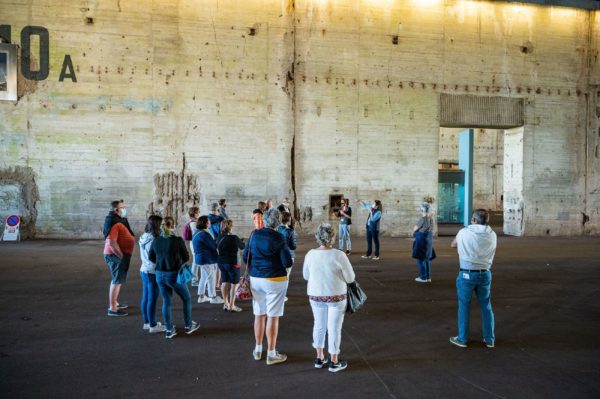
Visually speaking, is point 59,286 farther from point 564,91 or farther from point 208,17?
point 564,91

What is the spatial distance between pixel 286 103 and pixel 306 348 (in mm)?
13705

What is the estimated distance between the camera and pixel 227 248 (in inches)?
292

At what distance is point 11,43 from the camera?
16438 millimetres

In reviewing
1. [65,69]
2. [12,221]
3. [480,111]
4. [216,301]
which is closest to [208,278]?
[216,301]

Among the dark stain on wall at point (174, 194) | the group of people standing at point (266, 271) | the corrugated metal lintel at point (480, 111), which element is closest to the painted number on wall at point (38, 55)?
the dark stain on wall at point (174, 194)

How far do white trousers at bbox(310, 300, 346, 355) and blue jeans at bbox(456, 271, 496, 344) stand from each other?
183 centimetres

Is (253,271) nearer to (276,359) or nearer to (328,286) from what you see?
(328,286)

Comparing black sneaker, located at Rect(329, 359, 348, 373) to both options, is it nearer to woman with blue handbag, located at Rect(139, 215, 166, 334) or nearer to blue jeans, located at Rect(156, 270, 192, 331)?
blue jeans, located at Rect(156, 270, 192, 331)

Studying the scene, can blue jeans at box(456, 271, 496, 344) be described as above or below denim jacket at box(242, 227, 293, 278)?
below

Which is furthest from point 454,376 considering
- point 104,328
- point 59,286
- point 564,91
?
point 564,91

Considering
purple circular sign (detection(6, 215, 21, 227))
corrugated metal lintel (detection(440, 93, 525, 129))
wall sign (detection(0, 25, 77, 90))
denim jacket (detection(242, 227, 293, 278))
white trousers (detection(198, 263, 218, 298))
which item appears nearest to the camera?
denim jacket (detection(242, 227, 293, 278))

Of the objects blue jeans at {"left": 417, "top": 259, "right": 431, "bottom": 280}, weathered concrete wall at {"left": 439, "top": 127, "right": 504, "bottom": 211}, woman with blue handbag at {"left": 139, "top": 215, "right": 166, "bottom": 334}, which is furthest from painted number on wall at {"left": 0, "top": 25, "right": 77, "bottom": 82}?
weathered concrete wall at {"left": 439, "top": 127, "right": 504, "bottom": 211}

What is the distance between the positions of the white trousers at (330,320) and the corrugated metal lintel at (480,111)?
16285 mm

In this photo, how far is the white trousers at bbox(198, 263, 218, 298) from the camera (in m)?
8.12
